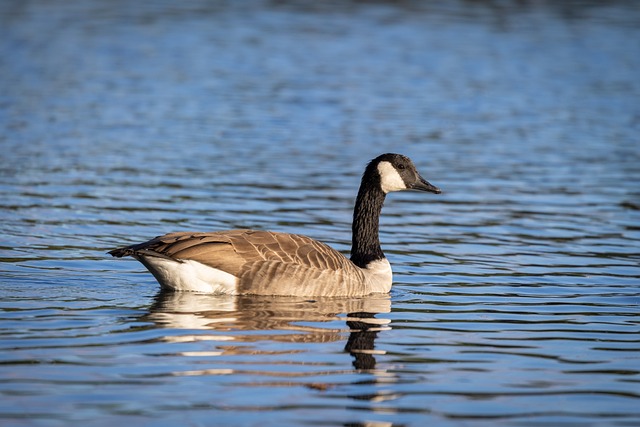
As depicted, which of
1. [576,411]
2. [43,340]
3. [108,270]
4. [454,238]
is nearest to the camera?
[576,411]

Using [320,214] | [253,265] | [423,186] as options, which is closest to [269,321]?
[253,265]

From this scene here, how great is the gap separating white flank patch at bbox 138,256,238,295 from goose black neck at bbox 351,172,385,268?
5.57ft

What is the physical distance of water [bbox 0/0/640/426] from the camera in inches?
305

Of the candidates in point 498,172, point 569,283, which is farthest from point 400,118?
point 569,283

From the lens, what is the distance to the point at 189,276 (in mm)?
10664

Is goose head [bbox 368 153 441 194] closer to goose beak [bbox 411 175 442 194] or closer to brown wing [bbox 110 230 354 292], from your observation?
goose beak [bbox 411 175 442 194]

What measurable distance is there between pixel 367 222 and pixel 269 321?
269 cm

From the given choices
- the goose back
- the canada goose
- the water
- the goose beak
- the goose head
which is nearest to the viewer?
the water

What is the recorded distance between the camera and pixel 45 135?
2045cm

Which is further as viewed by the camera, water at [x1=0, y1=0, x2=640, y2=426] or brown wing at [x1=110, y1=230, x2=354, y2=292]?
brown wing at [x1=110, y1=230, x2=354, y2=292]

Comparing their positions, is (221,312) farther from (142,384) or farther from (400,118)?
(400,118)

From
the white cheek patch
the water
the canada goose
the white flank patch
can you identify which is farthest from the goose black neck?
the white flank patch

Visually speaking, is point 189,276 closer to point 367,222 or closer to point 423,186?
point 367,222

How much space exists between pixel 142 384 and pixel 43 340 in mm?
1538
